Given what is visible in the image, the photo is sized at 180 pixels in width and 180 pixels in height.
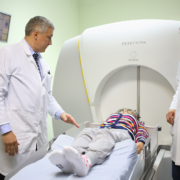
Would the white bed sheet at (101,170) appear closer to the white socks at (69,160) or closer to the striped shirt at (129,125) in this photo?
the white socks at (69,160)

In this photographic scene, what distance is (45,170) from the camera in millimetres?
913

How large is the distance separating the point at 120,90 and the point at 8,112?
3.20ft

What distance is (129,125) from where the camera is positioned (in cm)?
151

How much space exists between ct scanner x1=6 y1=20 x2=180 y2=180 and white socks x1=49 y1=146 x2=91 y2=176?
1.87 feet

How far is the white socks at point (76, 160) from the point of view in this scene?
80 cm

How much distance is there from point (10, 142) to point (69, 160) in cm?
→ 40

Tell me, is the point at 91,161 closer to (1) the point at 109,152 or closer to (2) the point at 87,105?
(1) the point at 109,152

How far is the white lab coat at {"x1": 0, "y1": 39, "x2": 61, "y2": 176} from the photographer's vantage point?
1152 millimetres

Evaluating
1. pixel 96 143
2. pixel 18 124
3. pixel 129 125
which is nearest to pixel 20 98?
pixel 18 124

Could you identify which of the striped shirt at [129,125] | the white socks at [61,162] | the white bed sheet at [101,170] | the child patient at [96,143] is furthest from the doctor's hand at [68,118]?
the white socks at [61,162]

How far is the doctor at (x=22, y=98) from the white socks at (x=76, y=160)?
1.35 ft

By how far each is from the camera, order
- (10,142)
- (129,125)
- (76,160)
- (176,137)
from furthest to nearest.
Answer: (129,125) < (176,137) < (10,142) < (76,160)

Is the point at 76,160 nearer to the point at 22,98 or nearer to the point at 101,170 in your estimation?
the point at 101,170

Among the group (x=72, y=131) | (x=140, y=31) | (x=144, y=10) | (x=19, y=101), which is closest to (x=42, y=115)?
(x=19, y=101)
